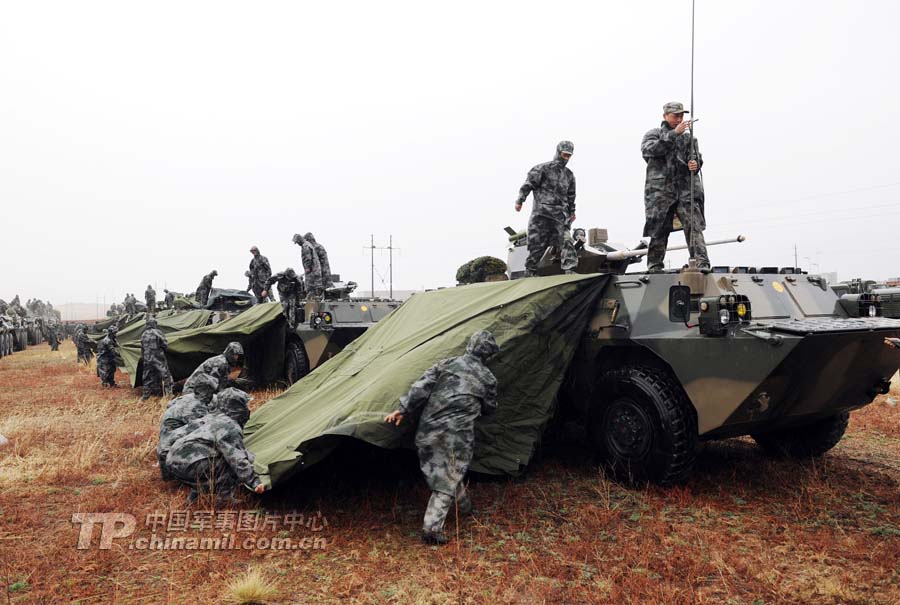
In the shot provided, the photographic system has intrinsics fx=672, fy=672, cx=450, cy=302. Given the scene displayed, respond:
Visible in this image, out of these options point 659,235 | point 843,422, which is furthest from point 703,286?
point 843,422

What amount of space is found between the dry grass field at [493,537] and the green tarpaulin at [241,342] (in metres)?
4.64

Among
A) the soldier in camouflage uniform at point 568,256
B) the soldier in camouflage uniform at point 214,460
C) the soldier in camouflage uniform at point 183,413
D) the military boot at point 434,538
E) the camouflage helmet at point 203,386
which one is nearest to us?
the military boot at point 434,538

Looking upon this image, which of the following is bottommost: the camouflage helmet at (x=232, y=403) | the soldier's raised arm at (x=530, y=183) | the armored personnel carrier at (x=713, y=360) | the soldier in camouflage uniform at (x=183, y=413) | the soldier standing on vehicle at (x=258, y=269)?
the soldier in camouflage uniform at (x=183, y=413)

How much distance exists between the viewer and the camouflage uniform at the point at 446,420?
4.25 metres

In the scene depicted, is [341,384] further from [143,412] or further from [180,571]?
[143,412]

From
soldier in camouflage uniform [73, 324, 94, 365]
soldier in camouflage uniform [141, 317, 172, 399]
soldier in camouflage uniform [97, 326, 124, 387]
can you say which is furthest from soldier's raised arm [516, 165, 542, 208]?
soldier in camouflage uniform [73, 324, 94, 365]

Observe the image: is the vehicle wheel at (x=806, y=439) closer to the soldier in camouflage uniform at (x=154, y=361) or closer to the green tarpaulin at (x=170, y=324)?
the soldier in camouflage uniform at (x=154, y=361)

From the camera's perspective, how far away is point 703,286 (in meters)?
5.04

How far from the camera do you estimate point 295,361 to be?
11.3 metres

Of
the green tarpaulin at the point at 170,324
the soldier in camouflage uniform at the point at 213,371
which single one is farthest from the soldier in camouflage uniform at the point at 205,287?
the soldier in camouflage uniform at the point at 213,371

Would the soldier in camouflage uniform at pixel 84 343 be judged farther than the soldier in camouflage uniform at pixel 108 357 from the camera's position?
Yes

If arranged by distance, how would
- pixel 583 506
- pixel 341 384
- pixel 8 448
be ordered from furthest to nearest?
pixel 8 448 → pixel 341 384 → pixel 583 506

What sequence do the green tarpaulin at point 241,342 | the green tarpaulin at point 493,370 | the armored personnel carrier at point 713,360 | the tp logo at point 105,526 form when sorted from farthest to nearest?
1. the green tarpaulin at point 241,342
2. the green tarpaulin at point 493,370
3. the armored personnel carrier at point 713,360
4. the tp logo at point 105,526

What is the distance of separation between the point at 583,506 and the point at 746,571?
1.33 metres
